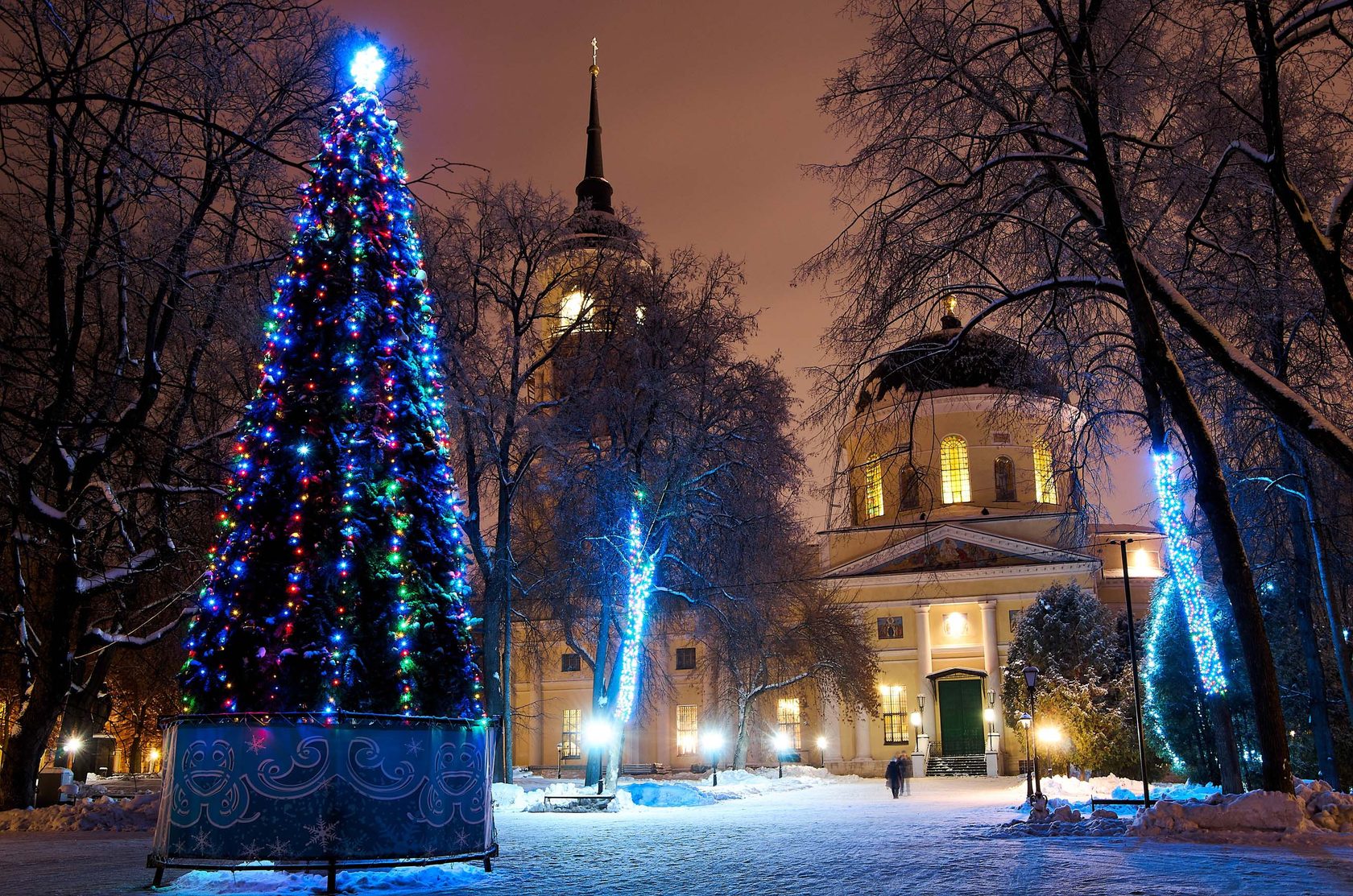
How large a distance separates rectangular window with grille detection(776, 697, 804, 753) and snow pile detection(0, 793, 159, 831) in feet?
130

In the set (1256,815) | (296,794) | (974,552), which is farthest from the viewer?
(974,552)

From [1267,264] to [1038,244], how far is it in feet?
9.39

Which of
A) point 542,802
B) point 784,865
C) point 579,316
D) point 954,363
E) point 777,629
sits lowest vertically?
point 784,865

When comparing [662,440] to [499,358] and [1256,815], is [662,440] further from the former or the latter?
[1256,815]

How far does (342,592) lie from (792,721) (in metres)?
47.2

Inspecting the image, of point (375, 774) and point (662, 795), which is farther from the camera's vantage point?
point (662, 795)

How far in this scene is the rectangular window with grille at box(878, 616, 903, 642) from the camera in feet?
182

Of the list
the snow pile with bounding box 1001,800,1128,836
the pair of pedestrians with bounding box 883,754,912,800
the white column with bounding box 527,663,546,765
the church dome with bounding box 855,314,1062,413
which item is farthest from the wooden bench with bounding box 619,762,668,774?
the church dome with bounding box 855,314,1062,413

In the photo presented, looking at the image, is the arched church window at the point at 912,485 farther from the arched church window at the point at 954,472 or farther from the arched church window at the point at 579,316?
the arched church window at the point at 954,472

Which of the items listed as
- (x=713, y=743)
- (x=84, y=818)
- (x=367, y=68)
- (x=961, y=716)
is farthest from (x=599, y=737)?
(x=961, y=716)

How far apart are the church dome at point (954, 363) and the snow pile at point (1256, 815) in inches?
241

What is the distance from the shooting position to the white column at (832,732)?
53344mm

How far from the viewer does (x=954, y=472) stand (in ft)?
185

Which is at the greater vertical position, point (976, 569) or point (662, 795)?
point (976, 569)
